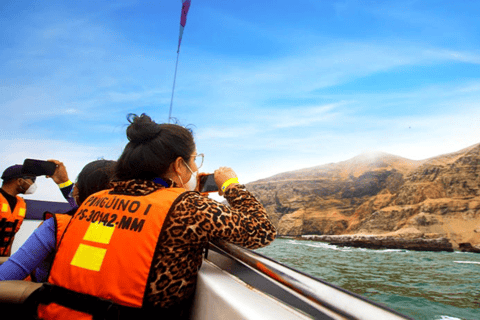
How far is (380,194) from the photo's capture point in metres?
84.9

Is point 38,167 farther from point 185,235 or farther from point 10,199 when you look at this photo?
point 10,199

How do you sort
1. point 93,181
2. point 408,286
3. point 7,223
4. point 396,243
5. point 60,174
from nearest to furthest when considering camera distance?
point 93,181 → point 60,174 → point 7,223 → point 408,286 → point 396,243

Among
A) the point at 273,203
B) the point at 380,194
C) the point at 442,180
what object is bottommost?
the point at 273,203

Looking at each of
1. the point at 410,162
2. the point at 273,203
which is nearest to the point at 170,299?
the point at 273,203

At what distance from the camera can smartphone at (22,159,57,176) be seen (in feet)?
7.30

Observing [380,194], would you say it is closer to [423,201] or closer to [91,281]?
[423,201]

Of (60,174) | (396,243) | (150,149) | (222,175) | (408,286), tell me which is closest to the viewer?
(150,149)

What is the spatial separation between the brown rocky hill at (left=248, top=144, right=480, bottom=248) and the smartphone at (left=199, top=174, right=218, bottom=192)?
66473 millimetres

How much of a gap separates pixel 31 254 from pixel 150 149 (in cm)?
68

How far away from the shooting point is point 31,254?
1.36m

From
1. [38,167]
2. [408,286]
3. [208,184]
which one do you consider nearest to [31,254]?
[208,184]

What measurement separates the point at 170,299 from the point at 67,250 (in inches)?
17.3

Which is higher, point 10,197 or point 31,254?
point 31,254

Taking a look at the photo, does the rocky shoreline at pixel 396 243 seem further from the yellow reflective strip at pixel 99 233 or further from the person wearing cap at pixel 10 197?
the yellow reflective strip at pixel 99 233
